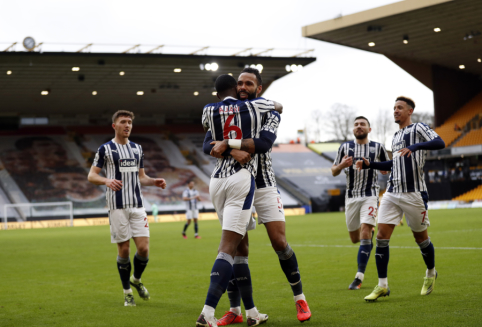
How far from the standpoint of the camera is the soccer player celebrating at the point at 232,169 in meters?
4.77

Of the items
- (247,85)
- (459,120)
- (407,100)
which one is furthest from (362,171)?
(459,120)

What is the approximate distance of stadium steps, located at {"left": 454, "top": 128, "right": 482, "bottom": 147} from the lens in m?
39.9

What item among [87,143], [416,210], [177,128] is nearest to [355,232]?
[416,210]

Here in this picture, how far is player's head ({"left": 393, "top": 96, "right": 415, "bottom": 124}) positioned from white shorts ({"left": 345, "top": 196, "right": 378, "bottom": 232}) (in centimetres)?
150

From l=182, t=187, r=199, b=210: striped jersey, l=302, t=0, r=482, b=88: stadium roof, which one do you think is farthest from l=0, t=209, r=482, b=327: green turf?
l=302, t=0, r=482, b=88: stadium roof

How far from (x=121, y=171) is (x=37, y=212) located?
107ft

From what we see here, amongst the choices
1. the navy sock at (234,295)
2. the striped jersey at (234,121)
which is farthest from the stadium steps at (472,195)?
the striped jersey at (234,121)

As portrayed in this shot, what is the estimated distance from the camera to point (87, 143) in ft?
152

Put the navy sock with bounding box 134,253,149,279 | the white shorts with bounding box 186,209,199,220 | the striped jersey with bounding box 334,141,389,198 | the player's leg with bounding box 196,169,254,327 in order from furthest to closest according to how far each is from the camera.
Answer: the white shorts with bounding box 186,209,199,220, the striped jersey with bounding box 334,141,389,198, the navy sock with bounding box 134,253,149,279, the player's leg with bounding box 196,169,254,327

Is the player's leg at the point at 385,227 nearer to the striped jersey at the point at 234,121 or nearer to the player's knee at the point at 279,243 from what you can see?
the player's knee at the point at 279,243

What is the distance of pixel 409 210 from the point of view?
677cm

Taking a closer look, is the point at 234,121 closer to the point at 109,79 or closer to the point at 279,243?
the point at 279,243

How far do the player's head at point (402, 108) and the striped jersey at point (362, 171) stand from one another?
113 centimetres

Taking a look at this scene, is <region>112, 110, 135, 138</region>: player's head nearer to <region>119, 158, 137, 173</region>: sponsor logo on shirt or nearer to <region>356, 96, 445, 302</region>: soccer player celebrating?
<region>119, 158, 137, 173</region>: sponsor logo on shirt
